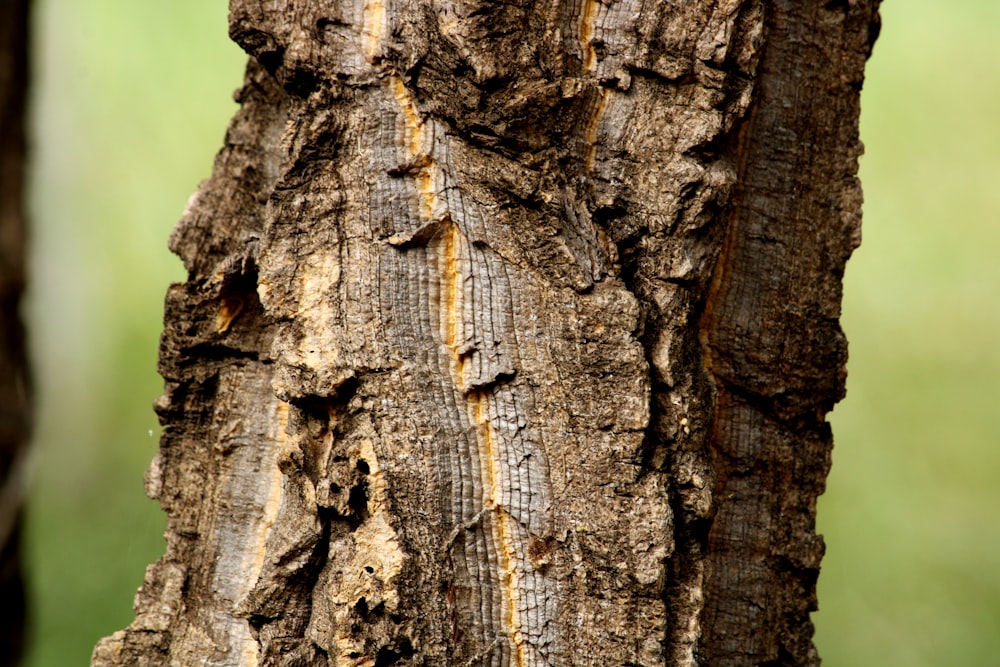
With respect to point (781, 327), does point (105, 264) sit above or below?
above

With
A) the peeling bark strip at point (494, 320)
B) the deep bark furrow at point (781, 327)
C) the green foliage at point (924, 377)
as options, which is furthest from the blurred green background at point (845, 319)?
the peeling bark strip at point (494, 320)

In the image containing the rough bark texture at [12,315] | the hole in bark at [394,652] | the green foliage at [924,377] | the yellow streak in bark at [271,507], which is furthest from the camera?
the green foliage at [924,377]

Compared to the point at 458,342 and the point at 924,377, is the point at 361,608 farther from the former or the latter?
the point at 924,377

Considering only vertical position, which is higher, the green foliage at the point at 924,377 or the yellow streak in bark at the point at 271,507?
the green foliage at the point at 924,377

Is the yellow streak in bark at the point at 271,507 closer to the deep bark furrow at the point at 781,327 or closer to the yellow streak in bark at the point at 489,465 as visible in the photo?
the yellow streak in bark at the point at 489,465

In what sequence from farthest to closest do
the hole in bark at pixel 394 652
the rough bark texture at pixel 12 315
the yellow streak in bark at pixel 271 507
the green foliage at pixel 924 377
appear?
the green foliage at pixel 924 377, the rough bark texture at pixel 12 315, the yellow streak in bark at pixel 271 507, the hole in bark at pixel 394 652

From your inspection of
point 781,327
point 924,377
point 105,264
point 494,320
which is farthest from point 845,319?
point 105,264

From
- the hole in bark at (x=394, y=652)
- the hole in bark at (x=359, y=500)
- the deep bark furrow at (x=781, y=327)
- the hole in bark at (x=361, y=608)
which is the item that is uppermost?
the deep bark furrow at (x=781, y=327)

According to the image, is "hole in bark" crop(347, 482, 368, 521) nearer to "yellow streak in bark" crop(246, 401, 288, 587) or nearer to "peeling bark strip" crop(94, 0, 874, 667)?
"peeling bark strip" crop(94, 0, 874, 667)
